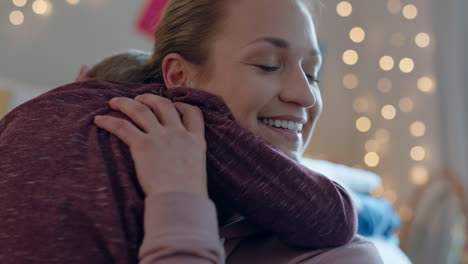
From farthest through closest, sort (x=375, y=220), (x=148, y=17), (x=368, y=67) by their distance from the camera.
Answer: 1. (x=368, y=67)
2. (x=148, y=17)
3. (x=375, y=220)

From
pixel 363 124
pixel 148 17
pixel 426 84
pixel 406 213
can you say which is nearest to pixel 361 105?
pixel 363 124

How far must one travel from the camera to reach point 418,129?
2.84 metres

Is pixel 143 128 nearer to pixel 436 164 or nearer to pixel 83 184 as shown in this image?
pixel 83 184

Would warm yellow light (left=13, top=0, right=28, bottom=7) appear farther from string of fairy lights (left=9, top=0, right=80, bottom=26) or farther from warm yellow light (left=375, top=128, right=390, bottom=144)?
warm yellow light (left=375, top=128, right=390, bottom=144)

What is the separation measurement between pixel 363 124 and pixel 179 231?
268cm

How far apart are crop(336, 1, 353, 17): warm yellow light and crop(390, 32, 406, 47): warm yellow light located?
0.36 m

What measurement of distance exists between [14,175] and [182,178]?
0.73 ft

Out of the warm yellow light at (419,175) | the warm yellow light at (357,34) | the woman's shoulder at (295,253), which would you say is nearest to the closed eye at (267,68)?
the woman's shoulder at (295,253)

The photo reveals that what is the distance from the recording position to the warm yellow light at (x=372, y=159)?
120 inches

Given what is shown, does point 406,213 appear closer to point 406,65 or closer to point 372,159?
point 372,159

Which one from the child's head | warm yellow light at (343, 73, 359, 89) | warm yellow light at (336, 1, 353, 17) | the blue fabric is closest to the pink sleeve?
the child's head

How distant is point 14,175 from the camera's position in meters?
0.68

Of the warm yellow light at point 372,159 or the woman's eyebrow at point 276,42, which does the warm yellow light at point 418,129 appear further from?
the woman's eyebrow at point 276,42

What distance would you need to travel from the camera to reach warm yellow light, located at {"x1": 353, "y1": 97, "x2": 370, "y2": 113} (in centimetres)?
312
